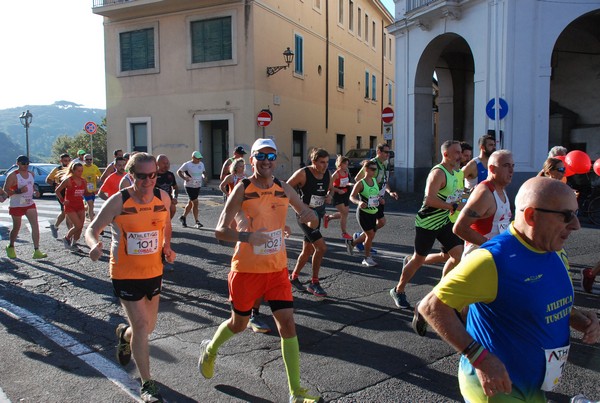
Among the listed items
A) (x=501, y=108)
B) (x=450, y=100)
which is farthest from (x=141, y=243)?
(x=450, y=100)

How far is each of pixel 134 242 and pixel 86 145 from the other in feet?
191

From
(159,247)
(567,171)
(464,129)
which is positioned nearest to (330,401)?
(159,247)

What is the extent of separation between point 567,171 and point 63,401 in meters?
6.53

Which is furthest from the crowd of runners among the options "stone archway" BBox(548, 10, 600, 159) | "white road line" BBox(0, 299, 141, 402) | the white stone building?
"stone archway" BBox(548, 10, 600, 159)

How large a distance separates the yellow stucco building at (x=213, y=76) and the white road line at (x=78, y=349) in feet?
52.8

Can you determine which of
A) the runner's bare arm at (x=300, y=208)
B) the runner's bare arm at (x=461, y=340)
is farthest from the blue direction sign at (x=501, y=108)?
the runner's bare arm at (x=461, y=340)

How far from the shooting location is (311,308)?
5707 millimetres

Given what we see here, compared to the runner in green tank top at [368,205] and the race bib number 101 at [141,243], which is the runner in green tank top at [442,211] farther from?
the race bib number 101 at [141,243]

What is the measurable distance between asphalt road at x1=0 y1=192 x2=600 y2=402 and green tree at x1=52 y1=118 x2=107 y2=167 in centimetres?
3612

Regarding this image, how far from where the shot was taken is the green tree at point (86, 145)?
48.9 metres

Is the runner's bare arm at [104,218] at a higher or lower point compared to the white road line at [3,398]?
higher

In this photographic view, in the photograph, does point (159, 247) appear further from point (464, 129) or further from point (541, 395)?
point (464, 129)

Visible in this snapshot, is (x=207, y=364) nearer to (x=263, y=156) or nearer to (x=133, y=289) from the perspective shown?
(x=133, y=289)

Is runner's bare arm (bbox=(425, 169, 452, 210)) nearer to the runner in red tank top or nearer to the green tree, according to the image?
the runner in red tank top
